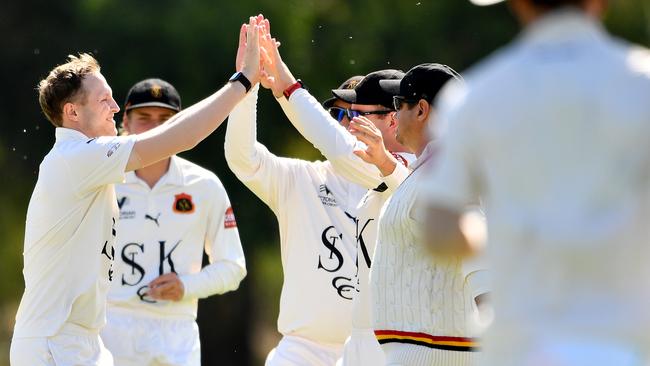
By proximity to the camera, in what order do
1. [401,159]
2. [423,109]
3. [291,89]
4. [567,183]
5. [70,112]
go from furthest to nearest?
[401,159] → [291,89] → [70,112] → [423,109] → [567,183]

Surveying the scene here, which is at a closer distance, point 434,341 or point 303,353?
point 434,341

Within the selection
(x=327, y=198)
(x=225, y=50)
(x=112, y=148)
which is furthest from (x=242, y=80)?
(x=225, y=50)

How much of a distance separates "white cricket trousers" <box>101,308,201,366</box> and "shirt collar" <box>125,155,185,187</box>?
76 centimetres

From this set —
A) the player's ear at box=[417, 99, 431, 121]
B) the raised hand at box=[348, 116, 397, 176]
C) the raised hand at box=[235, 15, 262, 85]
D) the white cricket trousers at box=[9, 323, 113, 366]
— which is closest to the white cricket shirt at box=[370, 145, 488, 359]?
the player's ear at box=[417, 99, 431, 121]

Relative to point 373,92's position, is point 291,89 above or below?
below

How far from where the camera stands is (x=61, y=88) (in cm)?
593

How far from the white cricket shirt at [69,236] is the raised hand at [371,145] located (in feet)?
3.01

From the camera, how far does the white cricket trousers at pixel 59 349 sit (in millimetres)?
5664

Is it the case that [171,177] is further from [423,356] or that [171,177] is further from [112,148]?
[423,356]

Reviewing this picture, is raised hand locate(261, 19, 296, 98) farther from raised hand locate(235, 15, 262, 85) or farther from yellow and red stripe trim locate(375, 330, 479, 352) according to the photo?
yellow and red stripe trim locate(375, 330, 479, 352)

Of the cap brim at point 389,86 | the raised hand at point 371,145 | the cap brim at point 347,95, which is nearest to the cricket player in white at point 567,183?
the raised hand at point 371,145

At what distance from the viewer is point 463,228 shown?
3352 millimetres

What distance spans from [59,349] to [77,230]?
0.49 meters

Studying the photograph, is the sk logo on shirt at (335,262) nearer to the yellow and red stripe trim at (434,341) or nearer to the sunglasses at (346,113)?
the sunglasses at (346,113)
